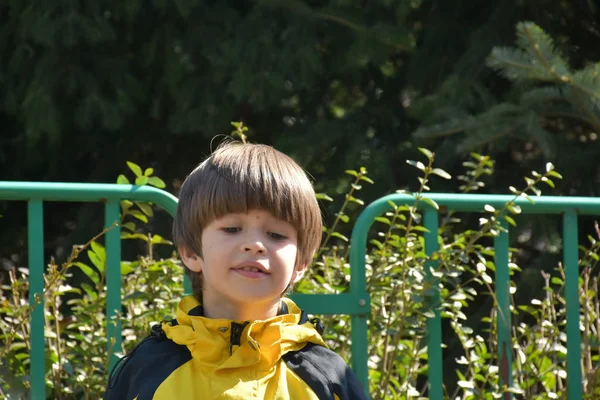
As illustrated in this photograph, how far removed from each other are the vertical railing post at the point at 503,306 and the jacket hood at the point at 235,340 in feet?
3.31

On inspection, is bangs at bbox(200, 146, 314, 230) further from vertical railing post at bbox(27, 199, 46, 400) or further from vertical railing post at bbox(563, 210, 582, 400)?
vertical railing post at bbox(563, 210, 582, 400)

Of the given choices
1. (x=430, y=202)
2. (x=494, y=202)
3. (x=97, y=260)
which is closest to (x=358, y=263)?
(x=430, y=202)

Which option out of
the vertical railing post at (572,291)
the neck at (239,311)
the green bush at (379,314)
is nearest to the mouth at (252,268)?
the neck at (239,311)

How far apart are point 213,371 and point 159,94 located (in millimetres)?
2846

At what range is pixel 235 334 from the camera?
203 cm

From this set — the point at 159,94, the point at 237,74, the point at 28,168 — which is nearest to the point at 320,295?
the point at 237,74

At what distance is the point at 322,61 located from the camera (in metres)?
4.50

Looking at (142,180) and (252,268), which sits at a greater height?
(142,180)

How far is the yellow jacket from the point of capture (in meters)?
2.01

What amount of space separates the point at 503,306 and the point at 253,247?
3.82ft

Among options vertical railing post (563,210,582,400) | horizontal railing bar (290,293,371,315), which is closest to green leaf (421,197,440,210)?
horizontal railing bar (290,293,371,315)

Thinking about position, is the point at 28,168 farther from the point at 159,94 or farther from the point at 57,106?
the point at 159,94

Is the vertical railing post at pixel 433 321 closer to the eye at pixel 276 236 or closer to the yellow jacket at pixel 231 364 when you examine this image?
the yellow jacket at pixel 231 364

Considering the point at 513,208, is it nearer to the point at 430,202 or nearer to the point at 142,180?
the point at 430,202
